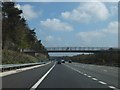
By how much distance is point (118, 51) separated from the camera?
138625mm

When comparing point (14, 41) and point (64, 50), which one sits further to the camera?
point (64, 50)

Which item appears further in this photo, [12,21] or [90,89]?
[12,21]

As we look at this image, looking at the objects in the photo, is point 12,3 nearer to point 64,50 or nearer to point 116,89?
point 64,50

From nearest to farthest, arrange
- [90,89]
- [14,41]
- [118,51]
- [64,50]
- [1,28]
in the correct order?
[90,89]
[1,28]
[14,41]
[118,51]
[64,50]

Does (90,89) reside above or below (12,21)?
below

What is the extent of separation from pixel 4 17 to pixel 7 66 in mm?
53273

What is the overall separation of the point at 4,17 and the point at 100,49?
5560cm

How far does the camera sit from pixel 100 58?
15662cm

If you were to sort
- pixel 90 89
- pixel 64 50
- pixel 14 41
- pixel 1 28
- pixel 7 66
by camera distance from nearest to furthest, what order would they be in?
pixel 90 89
pixel 7 66
pixel 1 28
pixel 14 41
pixel 64 50

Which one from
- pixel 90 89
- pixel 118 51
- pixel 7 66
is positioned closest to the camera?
pixel 90 89

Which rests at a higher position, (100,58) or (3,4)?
(3,4)

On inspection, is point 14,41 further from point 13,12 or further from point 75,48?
point 75,48

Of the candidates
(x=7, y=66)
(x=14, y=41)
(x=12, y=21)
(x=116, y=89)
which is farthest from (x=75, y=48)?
(x=116, y=89)

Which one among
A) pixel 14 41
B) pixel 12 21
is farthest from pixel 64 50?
pixel 12 21
